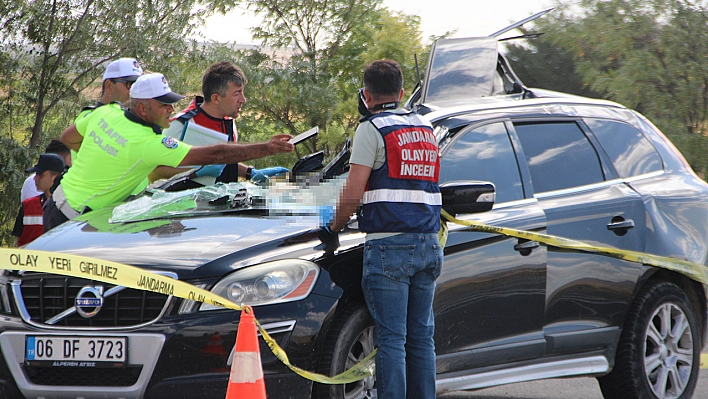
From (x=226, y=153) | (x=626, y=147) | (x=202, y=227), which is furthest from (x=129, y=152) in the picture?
(x=626, y=147)

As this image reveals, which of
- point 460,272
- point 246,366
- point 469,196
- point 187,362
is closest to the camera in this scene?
point 246,366

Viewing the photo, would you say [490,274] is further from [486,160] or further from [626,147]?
[626,147]

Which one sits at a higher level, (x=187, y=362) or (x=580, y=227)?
(x=580, y=227)

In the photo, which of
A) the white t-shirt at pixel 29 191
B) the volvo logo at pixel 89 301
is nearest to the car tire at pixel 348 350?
the volvo logo at pixel 89 301

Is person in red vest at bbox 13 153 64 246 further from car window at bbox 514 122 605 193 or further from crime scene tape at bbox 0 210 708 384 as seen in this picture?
car window at bbox 514 122 605 193

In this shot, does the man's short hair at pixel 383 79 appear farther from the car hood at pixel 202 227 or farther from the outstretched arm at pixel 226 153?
the outstretched arm at pixel 226 153

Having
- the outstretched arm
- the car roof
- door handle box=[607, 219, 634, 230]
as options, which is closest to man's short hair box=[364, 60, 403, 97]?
the car roof

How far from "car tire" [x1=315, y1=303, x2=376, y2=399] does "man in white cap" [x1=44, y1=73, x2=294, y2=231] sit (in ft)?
4.44

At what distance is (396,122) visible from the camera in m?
4.14

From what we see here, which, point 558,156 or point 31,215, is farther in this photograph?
point 31,215

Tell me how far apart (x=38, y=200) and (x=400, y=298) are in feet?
17.4

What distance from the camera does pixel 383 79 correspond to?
422 cm

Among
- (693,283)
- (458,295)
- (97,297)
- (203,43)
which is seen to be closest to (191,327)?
(97,297)

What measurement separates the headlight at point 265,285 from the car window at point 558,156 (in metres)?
1.75
